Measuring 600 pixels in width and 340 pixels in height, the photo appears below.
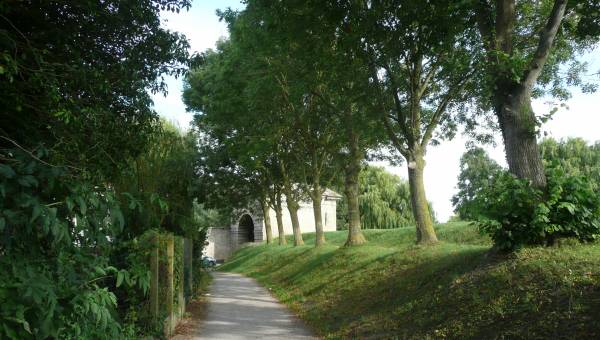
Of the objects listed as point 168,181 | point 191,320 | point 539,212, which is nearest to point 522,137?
point 539,212

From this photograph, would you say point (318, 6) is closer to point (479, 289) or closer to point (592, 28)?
point (592, 28)

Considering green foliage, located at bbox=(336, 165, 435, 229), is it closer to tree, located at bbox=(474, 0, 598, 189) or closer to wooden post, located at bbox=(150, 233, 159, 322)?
tree, located at bbox=(474, 0, 598, 189)

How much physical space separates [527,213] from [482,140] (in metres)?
9.01

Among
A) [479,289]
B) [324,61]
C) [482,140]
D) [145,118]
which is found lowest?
[479,289]

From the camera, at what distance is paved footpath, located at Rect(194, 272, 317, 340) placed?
10.4 metres

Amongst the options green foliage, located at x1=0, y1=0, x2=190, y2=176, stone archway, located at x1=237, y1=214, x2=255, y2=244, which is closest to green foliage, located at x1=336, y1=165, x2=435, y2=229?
stone archway, located at x1=237, y1=214, x2=255, y2=244

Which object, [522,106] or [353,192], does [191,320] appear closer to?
[522,106]

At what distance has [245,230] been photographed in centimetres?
5975

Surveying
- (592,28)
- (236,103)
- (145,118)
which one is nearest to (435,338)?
(145,118)

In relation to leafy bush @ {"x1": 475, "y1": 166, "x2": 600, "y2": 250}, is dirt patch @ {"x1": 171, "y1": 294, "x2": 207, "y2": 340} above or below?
below

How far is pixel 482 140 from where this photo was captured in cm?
1723

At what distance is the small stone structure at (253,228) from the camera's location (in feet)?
178

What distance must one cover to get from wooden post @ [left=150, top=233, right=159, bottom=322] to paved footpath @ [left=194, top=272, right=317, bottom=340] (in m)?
1.56

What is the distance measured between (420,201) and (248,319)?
5.88 metres
